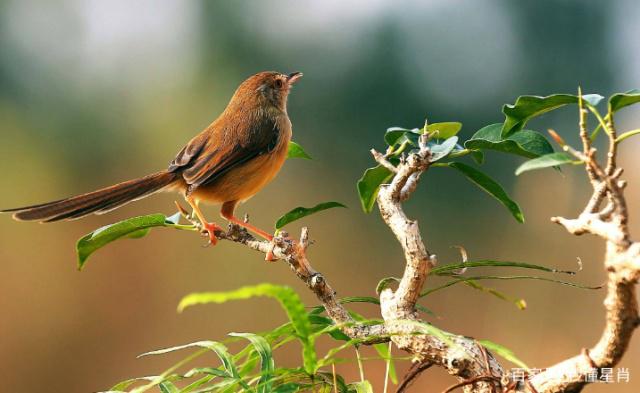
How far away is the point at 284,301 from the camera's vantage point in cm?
91

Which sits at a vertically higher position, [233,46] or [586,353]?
[233,46]

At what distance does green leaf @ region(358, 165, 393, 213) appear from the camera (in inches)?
52.3

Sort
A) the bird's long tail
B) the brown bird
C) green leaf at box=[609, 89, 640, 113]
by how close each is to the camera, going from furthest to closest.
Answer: the brown bird < the bird's long tail < green leaf at box=[609, 89, 640, 113]

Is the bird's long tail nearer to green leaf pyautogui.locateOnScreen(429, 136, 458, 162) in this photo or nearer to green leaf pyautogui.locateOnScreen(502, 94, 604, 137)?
green leaf pyautogui.locateOnScreen(429, 136, 458, 162)

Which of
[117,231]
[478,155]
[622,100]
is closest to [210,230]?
[117,231]

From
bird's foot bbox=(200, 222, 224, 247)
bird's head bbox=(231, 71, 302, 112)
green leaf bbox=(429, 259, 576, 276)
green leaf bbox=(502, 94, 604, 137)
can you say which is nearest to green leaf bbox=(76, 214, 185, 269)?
bird's foot bbox=(200, 222, 224, 247)

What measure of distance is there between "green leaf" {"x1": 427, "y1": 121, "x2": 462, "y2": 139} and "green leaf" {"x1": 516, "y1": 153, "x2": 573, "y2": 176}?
37cm

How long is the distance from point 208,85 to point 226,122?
535cm

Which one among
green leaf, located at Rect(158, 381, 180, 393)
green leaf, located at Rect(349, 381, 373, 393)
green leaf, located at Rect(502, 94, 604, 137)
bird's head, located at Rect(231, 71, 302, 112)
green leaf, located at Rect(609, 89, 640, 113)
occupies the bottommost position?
green leaf, located at Rect(349, 381, 373, 393)

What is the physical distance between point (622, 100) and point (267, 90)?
151 centimetres

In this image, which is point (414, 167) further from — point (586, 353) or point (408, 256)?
point (586, 353)

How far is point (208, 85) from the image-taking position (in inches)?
291

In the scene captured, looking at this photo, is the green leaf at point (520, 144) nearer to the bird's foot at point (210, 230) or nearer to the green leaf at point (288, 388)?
the green leaf at point (288, 388)

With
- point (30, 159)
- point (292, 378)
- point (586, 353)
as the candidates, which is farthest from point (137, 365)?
point (586, 353)
